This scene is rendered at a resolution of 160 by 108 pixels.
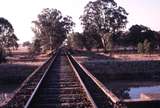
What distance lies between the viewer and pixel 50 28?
4429 inches

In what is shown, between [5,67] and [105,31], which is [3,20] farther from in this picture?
[5,67]

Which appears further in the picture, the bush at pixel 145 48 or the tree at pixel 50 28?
the tree at pixel 50 28

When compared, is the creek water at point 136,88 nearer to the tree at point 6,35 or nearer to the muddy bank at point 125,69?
the muddy bank at point 125,69

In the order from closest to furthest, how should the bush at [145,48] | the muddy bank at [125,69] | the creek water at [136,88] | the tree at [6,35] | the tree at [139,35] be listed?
the creek water at [136,88] < the muddy bank at [125,69] < the bush at [145,48] < the tree at [6,35] < the tree at [139,35]

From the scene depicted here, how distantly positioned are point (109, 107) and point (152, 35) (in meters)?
104

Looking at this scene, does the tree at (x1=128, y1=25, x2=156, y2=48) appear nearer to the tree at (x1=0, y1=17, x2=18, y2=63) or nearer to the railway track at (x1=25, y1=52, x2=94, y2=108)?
the tree at (x1=0, y1=17, x2=18, y2=63)

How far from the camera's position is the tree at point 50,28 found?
11006cm

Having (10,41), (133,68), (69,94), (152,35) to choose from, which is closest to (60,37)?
(10,41)

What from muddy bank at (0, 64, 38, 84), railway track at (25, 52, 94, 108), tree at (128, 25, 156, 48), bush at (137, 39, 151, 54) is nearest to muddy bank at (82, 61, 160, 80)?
muddy bank at (0, 64, 38, 84)

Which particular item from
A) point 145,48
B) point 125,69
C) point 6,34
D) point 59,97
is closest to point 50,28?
point 6,34

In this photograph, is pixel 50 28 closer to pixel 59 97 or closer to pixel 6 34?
pixel 6 34

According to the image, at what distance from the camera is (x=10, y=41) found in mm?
106938

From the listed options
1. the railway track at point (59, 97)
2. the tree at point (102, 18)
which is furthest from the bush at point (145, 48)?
the railway track at point (59, 97)

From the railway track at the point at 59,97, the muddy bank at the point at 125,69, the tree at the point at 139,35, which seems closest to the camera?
the railway track at the point at 59,97
